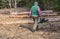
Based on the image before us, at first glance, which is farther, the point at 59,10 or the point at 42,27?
the point at 59,10

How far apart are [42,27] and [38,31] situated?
3.76 ft

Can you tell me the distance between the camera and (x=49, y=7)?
24.0 m

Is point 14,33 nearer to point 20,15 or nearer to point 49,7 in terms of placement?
point 20,15

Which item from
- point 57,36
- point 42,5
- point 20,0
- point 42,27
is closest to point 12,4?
point 20,0

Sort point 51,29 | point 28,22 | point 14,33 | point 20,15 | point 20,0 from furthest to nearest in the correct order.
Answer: point 20,0
point 20,15
point 28,22
point 51,29
point 14,33

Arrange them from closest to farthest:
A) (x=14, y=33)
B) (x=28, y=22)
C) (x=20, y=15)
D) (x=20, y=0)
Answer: (x=14, y=33), (x=28, y=22), (x=20, y=15), (x=20, y=0)

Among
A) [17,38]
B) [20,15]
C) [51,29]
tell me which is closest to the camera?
[17,38]

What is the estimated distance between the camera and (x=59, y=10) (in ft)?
77.8

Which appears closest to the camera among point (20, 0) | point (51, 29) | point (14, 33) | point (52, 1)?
point (14, 33)

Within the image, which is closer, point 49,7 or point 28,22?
point 28,22

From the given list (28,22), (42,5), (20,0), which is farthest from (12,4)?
(28,22)

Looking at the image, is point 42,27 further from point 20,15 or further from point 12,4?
point 12,4

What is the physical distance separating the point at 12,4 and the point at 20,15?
9793 mm

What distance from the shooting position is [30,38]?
12.0 metres
